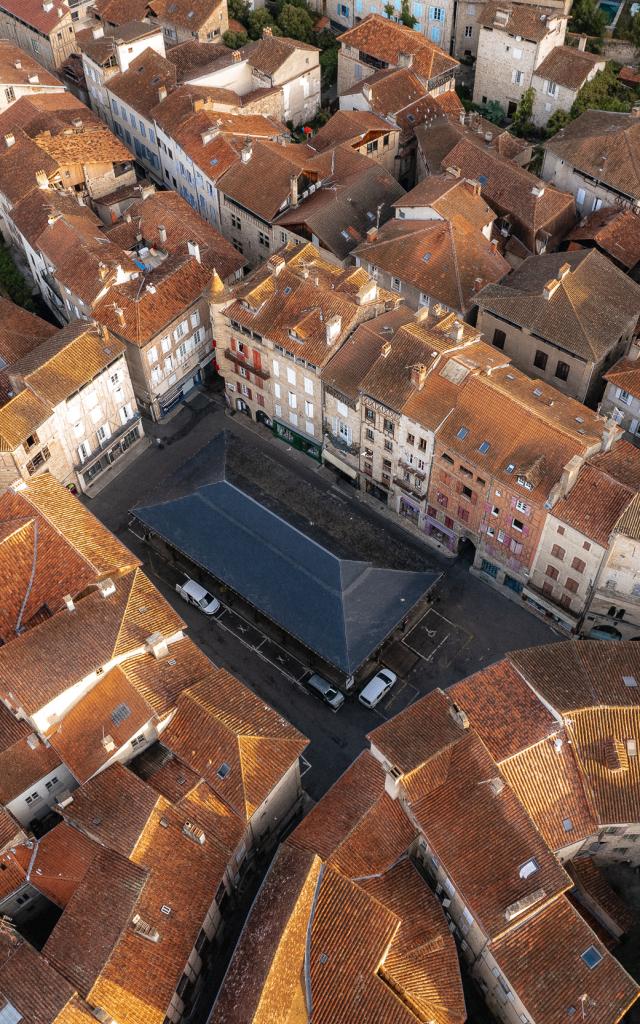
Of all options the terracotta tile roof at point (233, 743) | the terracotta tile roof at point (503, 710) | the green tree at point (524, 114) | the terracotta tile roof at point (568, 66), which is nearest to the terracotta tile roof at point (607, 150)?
the terracotta tile roof at point (568, 66)

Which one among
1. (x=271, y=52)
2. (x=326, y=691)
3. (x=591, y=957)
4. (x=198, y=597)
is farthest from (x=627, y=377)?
(x=271, y=52)

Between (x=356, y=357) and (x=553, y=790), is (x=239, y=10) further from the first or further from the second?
(x=553, y=790)

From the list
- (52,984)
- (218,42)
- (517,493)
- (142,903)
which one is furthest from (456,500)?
(218,42)

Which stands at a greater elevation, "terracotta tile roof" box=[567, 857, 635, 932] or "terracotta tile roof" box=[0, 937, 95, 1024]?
"terracotta tile roof" box=[0, 937, 95, 1024]

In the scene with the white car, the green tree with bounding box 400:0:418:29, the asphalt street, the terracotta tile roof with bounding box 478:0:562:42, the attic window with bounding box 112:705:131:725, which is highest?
the terracotta tile roof with bounding box 478:0:562:42

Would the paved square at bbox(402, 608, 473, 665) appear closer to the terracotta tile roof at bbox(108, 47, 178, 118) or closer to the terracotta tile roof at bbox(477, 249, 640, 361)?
the terracotta tile roof at bbox(477, 249, 640, 361)

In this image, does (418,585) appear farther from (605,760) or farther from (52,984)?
(52,984)

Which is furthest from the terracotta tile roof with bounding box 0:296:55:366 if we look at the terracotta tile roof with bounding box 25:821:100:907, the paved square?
the terracotta tile roof with bounding box 25:821:100:907

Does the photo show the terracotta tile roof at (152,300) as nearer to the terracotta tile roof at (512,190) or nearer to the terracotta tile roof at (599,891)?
the terracotta tile roof at (512,190)
